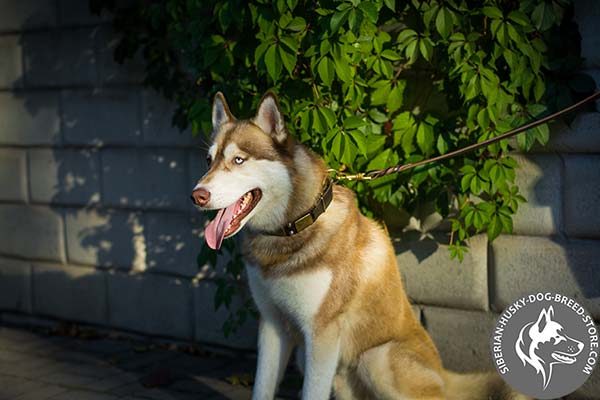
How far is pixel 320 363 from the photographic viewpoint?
398cm

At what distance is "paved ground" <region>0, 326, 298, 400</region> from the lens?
17.3 ft

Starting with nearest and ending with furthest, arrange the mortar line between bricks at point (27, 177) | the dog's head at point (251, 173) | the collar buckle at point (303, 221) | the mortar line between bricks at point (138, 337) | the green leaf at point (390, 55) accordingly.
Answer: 1. the dog's head at point (251, 173)
2. the collar buckle at point (303, 221)
3. the green leaf at point (390, 55)
4. the mortar line between bricks at point (138, 337)
5. the mortar line between bricks at point (27, 177)

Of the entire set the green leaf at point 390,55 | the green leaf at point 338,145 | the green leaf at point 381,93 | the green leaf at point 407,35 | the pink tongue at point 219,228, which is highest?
the green leaf at point 407,35

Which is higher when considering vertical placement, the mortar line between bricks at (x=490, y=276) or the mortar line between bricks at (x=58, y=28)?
the mortar line between bricks at (x=58, y=28)

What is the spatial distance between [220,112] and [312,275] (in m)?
1.03

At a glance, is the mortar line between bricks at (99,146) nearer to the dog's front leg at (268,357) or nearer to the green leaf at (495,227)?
the dog's front leg at (268,357)

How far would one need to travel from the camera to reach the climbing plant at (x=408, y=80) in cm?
451

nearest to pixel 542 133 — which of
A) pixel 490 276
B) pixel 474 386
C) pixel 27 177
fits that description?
pixel 490 276

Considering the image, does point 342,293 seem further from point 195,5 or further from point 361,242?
point 195,5

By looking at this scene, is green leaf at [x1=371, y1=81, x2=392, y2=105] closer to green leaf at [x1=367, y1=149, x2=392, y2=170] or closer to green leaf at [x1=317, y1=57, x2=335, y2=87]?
green leaf at [x1=367, y1=149, x2=392, y2=170]

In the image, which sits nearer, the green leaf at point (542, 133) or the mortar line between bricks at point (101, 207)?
the green leaf at point (542, 133)

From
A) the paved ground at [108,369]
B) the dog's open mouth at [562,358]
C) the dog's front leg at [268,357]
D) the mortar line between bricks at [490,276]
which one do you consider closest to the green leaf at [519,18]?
the mortar line between bricks at [490,276]

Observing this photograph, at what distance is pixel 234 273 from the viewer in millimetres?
5422

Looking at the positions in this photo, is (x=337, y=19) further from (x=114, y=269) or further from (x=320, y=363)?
(x=114, y=269)
